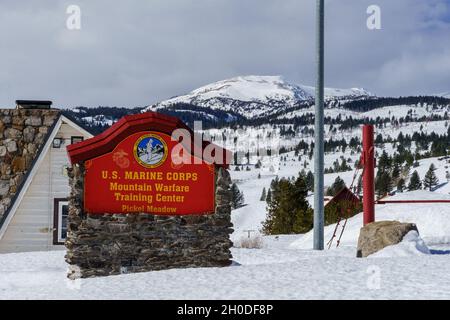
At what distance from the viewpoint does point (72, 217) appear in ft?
40.2

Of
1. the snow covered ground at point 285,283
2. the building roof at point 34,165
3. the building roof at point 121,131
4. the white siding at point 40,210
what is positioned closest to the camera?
the snow covered ground at point 285,283

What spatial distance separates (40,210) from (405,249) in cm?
1265

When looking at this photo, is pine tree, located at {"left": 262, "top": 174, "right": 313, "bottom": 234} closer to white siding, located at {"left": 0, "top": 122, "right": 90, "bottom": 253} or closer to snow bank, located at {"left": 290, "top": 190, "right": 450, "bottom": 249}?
snow bank, located at {"left": 290, "top": 190, "right": 450, "bottom": 249}

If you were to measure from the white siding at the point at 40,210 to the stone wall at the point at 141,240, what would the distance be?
28.1 ft

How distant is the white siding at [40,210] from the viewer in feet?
66.7

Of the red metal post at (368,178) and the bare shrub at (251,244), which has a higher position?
the red metal post at (368,178)

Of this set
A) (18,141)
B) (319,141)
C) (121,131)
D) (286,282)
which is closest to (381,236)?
(319,141)

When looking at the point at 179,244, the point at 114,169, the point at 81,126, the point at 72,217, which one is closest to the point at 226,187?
the point at 179,244

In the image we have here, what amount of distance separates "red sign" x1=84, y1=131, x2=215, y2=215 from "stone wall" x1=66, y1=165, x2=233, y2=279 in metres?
0.16

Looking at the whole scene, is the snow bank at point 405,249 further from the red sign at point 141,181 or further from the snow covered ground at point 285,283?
the red sign at point 141,181

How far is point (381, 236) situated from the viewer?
500 inches

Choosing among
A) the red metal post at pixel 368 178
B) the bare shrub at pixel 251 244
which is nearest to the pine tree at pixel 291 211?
the bare shrub at pixel 251 244
